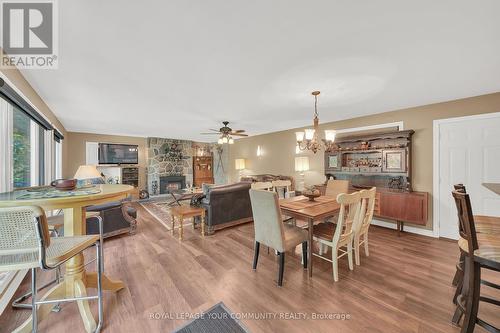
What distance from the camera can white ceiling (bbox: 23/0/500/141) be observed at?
51.8 inches

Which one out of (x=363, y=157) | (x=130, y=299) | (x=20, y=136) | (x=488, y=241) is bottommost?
(x=130, y=299)

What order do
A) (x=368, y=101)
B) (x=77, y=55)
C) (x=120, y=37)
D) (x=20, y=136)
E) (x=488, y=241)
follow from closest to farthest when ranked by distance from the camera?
(x=488, y=241), (x=120, y=37), (x=77, y=55), (x=20, y=136), (x=368, y=101)

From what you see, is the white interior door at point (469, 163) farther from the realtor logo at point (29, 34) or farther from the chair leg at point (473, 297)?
the realtor logo at point (29, 34)

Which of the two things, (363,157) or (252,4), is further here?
(363,157)

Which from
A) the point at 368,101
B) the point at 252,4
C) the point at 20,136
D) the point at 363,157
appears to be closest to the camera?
the point at 252,4

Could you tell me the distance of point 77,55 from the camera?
1820mm

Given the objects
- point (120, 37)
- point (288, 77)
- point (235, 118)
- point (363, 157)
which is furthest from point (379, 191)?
point (120, 37)

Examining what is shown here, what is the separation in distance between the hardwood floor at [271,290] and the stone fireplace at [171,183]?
14.7 ft

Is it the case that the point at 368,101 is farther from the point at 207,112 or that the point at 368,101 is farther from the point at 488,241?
the point at 207,112

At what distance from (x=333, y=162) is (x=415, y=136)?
1.58 meters

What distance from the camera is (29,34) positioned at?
1556 millimetres

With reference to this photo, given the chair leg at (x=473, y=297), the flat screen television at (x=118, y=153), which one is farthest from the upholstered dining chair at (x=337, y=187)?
the flat screen television at (x=118, y=153)

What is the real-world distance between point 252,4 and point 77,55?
1.82m

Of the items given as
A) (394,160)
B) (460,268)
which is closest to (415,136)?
(394,160)
